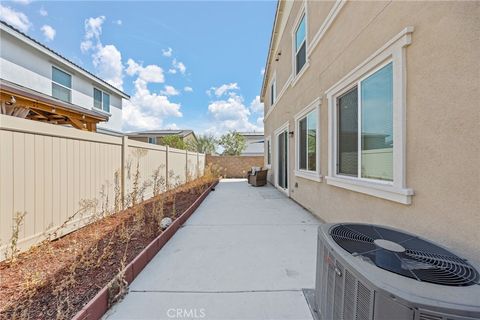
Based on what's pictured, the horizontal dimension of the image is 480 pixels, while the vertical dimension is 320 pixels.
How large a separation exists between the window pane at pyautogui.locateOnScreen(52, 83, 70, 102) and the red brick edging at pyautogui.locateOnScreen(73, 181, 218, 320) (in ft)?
31.6

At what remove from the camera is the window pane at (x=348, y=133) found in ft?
11.5

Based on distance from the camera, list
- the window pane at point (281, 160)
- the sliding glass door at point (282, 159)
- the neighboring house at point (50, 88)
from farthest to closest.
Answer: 1. the window pane at point (281, 160)
2. the sliding glass door at point (282, 159)
3. the neighboring house at point (50, 88)

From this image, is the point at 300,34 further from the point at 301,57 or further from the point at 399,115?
the point at 399,115

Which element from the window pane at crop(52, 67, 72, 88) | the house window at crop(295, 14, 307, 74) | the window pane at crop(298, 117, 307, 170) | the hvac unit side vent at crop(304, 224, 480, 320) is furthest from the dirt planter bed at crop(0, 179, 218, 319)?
the window pane at crop(52, 67, 72, 88)

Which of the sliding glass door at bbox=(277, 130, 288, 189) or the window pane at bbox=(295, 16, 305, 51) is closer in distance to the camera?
the window pane at bbox=(295, 16, 305, 51)

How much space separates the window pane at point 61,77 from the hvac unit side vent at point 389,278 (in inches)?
502

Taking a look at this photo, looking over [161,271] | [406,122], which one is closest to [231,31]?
[406,122]

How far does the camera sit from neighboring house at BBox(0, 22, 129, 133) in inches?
193

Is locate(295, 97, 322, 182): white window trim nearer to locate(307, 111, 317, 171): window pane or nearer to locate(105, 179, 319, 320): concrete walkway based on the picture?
locate(307, 111, 317, 171): window pane

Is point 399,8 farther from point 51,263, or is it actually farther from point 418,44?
point 51,263

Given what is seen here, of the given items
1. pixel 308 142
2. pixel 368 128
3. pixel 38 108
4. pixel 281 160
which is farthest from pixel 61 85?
pixel 368 128

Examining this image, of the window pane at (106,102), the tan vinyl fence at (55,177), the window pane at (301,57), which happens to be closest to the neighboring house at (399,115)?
the window pane at (301,57)

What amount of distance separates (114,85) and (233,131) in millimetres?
14054

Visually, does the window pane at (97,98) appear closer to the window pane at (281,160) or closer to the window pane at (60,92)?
the window pane at (60,92)
